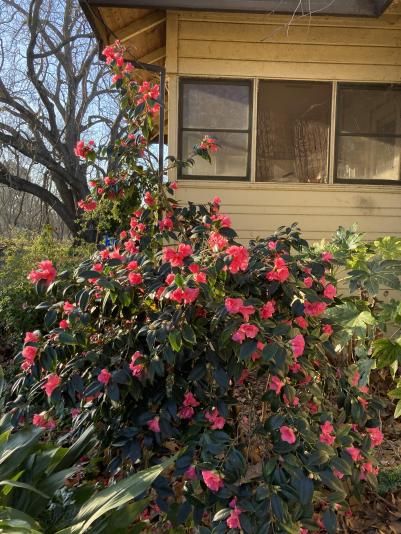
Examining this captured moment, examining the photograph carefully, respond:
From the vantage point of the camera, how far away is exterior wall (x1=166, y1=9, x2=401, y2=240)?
5.55m

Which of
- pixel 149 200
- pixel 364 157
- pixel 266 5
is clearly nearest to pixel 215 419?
pixel 149 200

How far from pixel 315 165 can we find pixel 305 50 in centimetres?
121

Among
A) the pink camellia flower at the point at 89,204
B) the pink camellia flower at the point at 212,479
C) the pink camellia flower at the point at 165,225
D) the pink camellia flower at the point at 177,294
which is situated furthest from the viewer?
the pink camellia flower at the point at 89,204

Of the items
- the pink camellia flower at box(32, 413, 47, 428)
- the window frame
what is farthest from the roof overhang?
the pink camellia flower at box(32, 413, 47, 428)

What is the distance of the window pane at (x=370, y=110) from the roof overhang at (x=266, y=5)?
873 millimetres

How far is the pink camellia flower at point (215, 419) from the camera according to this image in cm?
197

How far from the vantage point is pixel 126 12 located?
539cm

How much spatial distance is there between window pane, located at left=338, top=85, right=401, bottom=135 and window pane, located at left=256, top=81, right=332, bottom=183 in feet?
0.63

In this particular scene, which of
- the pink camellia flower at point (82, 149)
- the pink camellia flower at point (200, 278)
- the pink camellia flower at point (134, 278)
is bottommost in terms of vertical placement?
the pink camellia flower at point (134, 278)

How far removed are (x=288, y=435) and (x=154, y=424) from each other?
51 cm

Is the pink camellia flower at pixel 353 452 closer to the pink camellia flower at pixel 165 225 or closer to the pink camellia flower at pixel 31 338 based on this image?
the pink camellia flower at pixel 31 338

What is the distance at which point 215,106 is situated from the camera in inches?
224

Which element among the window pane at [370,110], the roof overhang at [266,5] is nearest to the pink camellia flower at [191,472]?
the roof overhang at [266,5]

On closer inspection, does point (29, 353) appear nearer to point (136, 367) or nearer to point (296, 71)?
point (136, 367)
